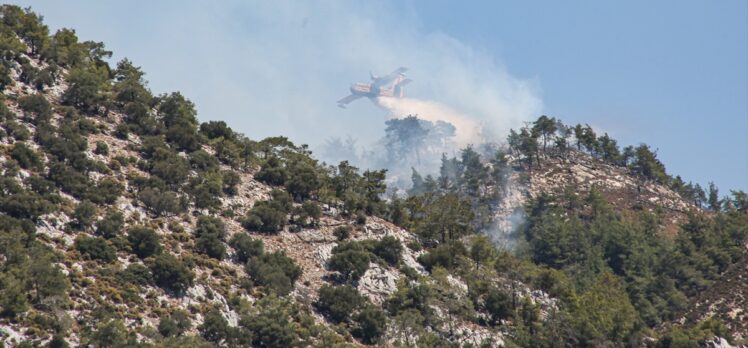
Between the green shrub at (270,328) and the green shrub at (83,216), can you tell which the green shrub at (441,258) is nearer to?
the green shrub at (270,328)

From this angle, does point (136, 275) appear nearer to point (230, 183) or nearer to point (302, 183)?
point (230, 183)

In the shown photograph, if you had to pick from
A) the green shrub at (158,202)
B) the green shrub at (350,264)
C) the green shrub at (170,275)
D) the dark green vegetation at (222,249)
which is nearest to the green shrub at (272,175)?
the dark green vegetation at (222,249)

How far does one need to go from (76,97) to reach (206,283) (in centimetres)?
4507

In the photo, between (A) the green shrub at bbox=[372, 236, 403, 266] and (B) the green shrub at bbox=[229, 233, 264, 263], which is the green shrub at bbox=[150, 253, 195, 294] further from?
(A) the green shrub at bbox=[372, 236, 403, 266]

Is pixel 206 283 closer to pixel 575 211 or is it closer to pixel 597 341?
pixel 597 341

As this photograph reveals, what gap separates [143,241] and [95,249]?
20.5 feet

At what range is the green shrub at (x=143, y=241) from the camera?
306 feet

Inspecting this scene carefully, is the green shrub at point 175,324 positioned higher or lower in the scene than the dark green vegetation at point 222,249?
lower

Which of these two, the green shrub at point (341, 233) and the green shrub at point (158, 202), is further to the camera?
the green shrub at point (341, 233)

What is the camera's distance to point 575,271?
152750mm

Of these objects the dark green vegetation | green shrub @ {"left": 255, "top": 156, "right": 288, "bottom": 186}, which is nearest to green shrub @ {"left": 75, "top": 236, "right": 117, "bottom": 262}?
the dark green vegetation

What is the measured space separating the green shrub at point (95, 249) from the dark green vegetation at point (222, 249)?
159 millimetres

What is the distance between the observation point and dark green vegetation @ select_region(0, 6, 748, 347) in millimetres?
83375

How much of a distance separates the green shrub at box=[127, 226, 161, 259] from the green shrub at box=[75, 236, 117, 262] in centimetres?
376
